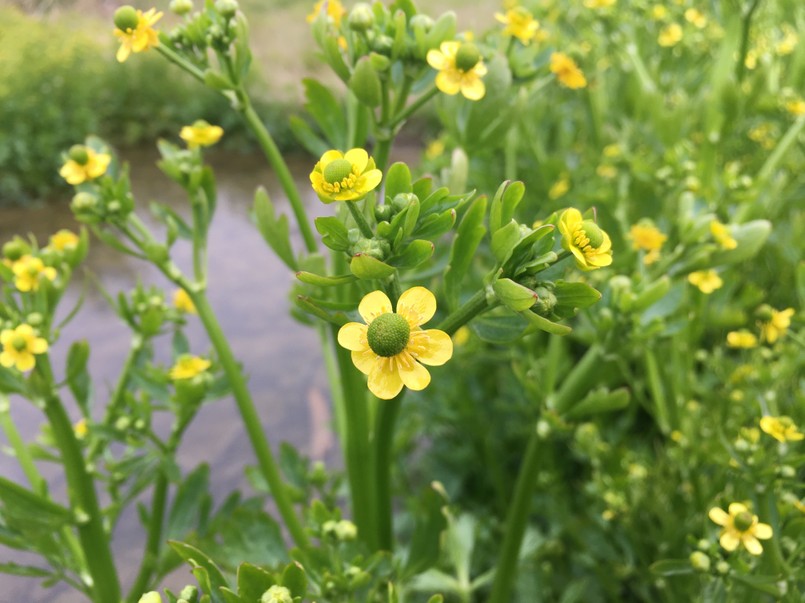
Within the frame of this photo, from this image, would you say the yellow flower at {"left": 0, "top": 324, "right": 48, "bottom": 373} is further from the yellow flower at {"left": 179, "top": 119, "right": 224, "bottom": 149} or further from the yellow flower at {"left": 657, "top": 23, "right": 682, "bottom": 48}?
the yellow flower at {"left": 657, "top": 23, "right": 682, "bottom": 48}

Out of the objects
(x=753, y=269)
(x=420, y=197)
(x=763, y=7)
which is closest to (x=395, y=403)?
(x=420, y=197)

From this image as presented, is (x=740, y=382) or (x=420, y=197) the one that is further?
(x=740, y=382)

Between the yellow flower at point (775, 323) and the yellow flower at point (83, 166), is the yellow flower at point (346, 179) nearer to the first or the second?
the yellow flower at point (83, 166)

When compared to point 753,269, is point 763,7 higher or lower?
higher

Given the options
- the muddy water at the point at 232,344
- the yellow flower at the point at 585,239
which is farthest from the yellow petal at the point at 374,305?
the muddy water at the point at 232,344

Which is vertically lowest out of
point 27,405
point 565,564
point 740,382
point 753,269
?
point 565,564

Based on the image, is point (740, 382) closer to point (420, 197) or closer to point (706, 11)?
point (420, 197)
